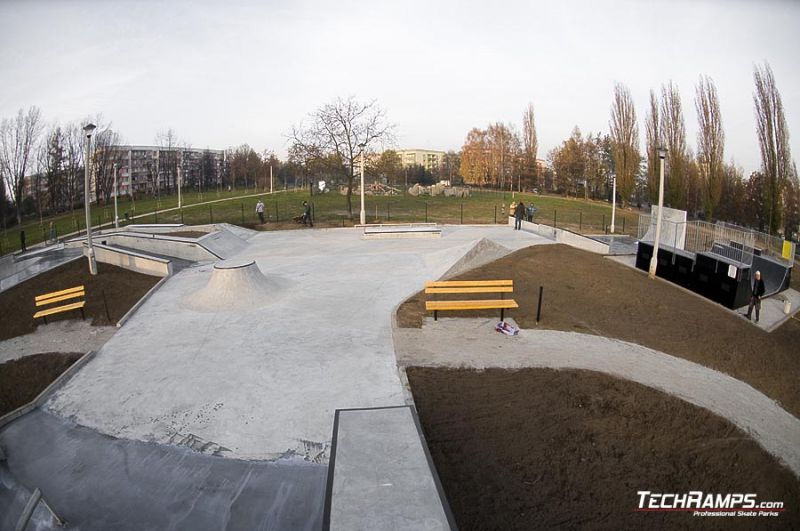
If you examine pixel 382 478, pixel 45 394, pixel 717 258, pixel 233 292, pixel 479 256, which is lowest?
pixel 45 394

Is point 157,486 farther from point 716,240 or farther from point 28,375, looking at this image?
point 716,240

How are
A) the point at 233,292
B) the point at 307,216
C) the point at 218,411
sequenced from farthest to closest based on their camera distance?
the point at 307,216 → the point at 233,292 → the point at 218,411

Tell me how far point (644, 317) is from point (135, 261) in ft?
54.5

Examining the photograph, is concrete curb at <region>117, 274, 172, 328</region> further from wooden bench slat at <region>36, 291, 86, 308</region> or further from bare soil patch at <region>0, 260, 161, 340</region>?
wooden bench slat at <region>36, 291, 86, 308</region>

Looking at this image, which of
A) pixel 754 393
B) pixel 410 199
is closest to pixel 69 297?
pixel 754 393

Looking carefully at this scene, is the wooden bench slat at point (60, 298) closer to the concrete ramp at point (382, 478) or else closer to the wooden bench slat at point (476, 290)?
the wooden bench slat at point (476, 290)

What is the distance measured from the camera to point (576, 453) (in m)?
6.01

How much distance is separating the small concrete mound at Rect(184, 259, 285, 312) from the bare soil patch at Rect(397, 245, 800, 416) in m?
3.88

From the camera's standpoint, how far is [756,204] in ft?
148

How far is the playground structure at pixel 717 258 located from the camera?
14438mm

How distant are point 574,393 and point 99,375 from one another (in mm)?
8518

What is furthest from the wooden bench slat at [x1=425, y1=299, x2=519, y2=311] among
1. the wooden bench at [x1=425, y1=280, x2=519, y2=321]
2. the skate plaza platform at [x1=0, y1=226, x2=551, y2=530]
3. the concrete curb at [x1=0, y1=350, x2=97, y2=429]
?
the concrete curb at [x1=0, y1=350, x2=97, y2=429]

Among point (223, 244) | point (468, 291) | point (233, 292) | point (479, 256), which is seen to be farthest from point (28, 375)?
point (479, 256)

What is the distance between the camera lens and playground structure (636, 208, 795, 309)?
1444 centimetres
